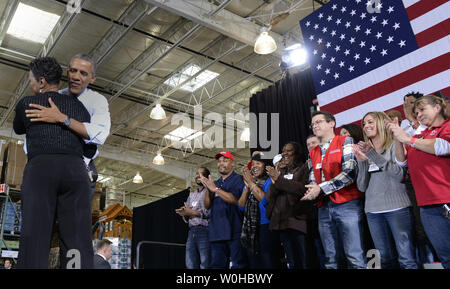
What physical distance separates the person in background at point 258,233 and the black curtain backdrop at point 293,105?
2836 mm

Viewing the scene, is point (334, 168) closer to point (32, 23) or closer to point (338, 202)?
point (338, 202)

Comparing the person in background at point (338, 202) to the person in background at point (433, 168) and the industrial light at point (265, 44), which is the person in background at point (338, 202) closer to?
the person in background at point (433, 168)

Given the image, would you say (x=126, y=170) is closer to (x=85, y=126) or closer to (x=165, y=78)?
(x=165, y=78)

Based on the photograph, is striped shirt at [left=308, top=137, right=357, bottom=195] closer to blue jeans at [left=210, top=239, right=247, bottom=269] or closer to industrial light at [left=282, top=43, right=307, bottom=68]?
blue jeans at [left=210, top=239, right=247, bottom=269]

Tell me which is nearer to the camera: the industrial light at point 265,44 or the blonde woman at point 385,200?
the blonde woman at point 385,200

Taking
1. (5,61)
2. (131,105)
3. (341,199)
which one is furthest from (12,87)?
(341,199)

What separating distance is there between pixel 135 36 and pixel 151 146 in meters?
7.47

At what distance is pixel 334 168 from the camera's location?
2.86m

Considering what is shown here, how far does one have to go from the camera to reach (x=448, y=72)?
11.5 ft

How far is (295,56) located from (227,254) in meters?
4.25

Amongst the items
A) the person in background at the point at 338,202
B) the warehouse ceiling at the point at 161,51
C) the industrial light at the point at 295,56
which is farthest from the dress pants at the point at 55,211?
the warehouse ceiling at the point at 161,51

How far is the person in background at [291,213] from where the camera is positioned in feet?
9.55

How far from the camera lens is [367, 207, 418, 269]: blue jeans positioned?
239cm

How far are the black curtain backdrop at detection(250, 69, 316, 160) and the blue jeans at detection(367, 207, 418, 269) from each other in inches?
142
